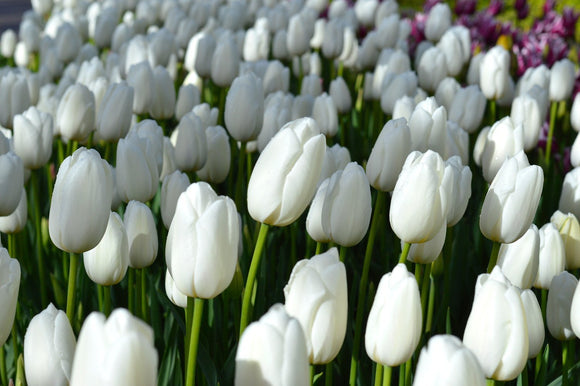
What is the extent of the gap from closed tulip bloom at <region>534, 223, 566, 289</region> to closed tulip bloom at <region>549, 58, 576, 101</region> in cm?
140

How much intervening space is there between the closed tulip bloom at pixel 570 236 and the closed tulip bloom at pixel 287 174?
0.63 meters

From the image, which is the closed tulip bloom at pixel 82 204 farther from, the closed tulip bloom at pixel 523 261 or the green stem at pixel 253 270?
the closed tulip bloom at pixel 523 261

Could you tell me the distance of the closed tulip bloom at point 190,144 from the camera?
6.43 ft

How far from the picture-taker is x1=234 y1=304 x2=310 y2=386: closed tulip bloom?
86 cm

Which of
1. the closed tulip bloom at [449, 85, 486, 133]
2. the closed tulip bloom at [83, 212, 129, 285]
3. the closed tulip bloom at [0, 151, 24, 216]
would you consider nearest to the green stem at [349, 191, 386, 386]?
the closed tulip bloom at [83, 212, 129, 285]

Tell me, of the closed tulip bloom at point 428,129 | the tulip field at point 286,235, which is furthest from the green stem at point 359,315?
the closed tulip bloom at point 428,129

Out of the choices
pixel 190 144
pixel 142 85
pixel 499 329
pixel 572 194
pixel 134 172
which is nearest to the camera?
pixel 499 329

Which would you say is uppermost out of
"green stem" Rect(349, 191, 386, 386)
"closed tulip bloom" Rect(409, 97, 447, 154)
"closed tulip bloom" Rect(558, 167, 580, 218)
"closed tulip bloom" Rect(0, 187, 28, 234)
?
"closed tulip bloom" Rect(409, 97, 447, 154)

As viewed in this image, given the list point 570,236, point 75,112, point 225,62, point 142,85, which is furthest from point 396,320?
point 225,62

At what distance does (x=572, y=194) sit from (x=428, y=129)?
37cm

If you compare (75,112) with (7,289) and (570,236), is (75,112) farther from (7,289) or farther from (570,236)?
(570,236)

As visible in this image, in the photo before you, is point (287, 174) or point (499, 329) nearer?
point (499, 329)

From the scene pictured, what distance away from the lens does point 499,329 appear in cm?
105

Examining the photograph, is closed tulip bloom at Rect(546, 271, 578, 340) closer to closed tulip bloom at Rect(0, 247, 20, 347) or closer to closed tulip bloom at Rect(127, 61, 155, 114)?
closed tulip bloom at Rect(0, 247, 20, 347)
